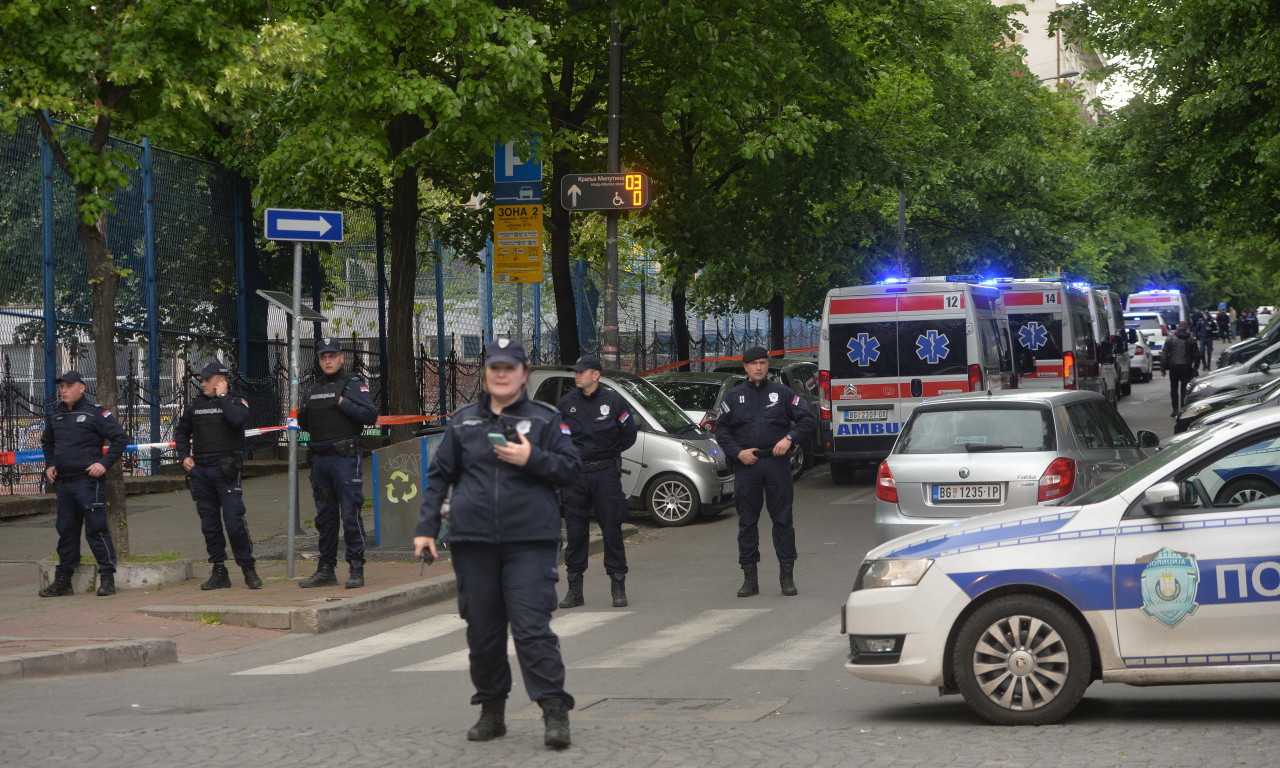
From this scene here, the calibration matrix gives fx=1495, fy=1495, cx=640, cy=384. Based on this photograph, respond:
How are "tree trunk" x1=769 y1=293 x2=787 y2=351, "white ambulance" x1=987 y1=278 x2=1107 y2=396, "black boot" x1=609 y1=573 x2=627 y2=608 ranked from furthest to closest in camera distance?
"tree trunk" x1=769 y1=293 x2=787 y2=351
"white ambulance" x1=987 y1=278 x2=1107 y2=396
"black boot" x1=609 y1=573 x2=627 y2=608

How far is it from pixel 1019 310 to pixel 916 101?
856 cm

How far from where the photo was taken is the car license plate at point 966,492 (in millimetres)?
10898

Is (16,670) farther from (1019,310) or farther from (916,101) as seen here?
(916,101)

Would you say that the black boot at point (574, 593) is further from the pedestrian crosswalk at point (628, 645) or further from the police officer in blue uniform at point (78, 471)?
the police officer in blue uniform at point (78, 471)

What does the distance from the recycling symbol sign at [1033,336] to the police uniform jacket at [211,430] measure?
1756 cm

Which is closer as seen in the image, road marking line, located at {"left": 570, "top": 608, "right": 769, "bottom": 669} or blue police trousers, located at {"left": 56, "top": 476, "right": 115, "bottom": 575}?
road marking line, located at {"left": 570, "top": 608, "right": 769, "bottom": 669}

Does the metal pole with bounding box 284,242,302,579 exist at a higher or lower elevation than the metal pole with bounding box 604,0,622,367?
lower

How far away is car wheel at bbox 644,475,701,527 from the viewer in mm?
16719

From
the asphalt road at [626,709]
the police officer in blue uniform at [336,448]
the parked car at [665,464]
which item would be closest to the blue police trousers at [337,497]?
the police officer in blue uniform at [336,448]

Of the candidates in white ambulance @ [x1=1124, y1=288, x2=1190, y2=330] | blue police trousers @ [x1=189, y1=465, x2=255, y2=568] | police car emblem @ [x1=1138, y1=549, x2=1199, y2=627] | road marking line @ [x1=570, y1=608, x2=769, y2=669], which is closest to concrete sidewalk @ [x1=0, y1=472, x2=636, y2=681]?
blue police trousers @ [x1=189, y1=465, x2=255, y2=568]

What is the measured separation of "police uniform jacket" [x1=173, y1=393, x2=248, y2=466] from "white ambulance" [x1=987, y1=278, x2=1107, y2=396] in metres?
16.4

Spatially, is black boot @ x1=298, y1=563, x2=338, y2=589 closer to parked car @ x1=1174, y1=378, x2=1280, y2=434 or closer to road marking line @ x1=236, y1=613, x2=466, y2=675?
road marking line @ x1=236, y1=613, x2=466, y2=675

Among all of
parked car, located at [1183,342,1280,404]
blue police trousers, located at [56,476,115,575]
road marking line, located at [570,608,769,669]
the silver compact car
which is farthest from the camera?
parked car, located at [1183,342,1280,404]

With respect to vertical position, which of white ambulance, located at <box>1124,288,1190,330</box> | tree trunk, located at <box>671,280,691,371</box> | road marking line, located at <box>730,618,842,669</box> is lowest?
road marking line, located at <box>730,618,842,669</box>
